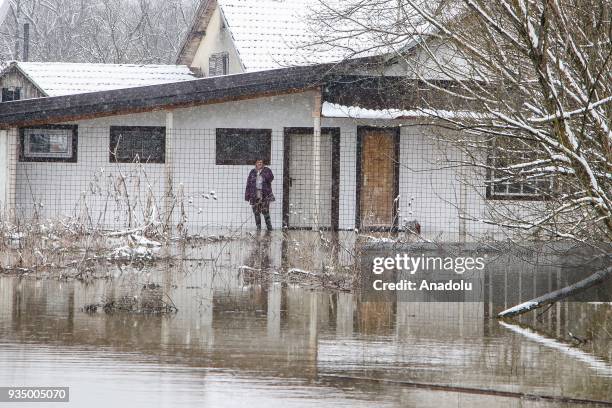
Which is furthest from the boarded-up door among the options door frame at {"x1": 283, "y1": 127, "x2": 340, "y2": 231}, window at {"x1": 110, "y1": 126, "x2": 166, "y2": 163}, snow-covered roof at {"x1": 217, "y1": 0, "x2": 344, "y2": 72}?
window at {"x1": 110, "y1": 126, "x2": 166, "y2": 163}

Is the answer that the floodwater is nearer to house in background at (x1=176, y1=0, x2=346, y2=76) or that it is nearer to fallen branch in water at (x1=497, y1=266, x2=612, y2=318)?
fallen branch in water at (x1=497, y1=266, x2=612, y2=318)

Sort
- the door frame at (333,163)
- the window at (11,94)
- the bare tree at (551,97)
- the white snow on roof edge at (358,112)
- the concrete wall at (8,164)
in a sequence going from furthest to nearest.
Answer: the window at (11,94), the door frame at (333,163), the concrete wall at (8,164), the white snow on roof edge at (358,112), the bare tree at (551,97)

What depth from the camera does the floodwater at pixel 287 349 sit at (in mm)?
7695

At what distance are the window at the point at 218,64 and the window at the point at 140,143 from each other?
6867 millimetres

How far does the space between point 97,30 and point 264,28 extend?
1464 inches

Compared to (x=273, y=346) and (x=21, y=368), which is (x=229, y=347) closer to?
(x=273, y=346)

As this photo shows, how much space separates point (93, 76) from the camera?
32000mm

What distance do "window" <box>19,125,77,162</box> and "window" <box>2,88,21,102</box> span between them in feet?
40.6

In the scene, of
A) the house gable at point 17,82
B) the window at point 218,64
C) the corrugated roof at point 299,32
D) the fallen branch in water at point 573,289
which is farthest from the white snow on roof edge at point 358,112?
the house gable at point 17,82

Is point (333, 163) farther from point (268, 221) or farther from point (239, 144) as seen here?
point (268, 221)

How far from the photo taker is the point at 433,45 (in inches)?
611

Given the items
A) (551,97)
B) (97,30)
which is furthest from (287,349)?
(97,30)

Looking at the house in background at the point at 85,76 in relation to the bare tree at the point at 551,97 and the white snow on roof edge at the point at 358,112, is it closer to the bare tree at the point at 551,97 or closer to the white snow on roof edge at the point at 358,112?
the white snow on roof edge at the point at 358,112

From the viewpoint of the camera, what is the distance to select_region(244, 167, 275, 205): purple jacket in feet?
75.0
